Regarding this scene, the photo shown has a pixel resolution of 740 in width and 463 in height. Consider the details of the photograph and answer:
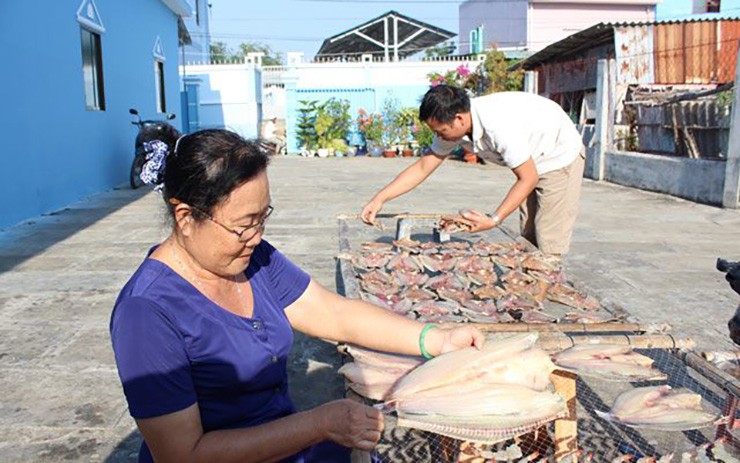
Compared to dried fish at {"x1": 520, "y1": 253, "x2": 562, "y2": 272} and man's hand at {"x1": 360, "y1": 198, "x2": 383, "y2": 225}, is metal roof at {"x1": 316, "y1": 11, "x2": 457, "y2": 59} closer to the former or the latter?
man's hand at {"x1": 360, "y1": 198, "x2": 383, "y2": 225}

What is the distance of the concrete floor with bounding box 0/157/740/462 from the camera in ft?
10.0

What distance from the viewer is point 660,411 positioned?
1.84 metres

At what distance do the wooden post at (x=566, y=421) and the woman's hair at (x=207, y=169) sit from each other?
1103mm

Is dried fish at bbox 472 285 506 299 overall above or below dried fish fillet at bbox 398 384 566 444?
below

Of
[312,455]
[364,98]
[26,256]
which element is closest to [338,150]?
[364,98]

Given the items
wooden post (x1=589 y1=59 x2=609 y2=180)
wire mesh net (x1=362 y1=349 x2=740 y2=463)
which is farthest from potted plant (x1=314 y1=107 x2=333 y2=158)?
wire mesh net (x1=362 y1=349 x2=740 y2=463)

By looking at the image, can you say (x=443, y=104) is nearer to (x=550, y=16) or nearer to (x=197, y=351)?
(x=197, y=351)

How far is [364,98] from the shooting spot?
22000 mm

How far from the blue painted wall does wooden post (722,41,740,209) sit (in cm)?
Answer: 932

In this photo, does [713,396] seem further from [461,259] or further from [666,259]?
[666,259]

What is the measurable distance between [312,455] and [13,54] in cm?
766

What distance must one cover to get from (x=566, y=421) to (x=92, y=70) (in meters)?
10.9

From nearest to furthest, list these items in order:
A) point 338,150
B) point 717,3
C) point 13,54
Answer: point 13,54 < point 338,150 < point 717,3

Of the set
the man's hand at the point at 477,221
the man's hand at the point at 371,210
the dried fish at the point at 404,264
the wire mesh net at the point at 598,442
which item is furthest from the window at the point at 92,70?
the wire mesh net at the point at 598,442
